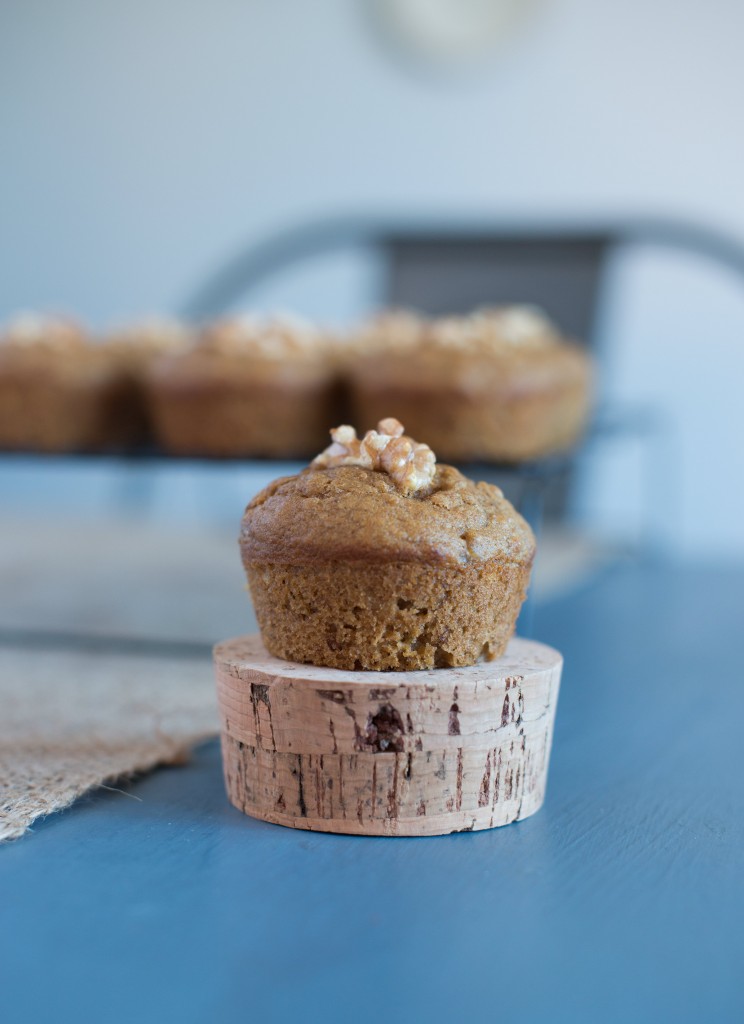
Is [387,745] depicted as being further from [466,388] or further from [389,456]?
[466,388]

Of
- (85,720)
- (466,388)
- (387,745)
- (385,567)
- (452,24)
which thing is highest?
(452,24)

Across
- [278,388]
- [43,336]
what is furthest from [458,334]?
[43,336]

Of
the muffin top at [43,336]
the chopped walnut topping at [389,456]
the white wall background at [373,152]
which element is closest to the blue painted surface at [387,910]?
the chopped walnut topping at [389,456]

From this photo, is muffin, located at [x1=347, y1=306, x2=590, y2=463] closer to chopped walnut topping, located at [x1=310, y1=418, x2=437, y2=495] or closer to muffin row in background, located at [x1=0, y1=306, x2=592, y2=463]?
muffin row in background, located at [x1=0, y1=306, x2=592, y2=463]

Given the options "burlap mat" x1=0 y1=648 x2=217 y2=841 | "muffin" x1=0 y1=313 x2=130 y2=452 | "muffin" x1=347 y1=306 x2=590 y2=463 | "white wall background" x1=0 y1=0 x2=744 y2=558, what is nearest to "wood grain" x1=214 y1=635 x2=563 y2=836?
"burlap mat" x1=0 y1=648 x2=217 y2=841

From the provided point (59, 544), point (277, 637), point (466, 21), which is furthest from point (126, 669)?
point (466, 21)

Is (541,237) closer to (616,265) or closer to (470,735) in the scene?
(616,265)

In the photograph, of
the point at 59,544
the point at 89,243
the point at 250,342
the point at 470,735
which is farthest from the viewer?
the point at 89,243
